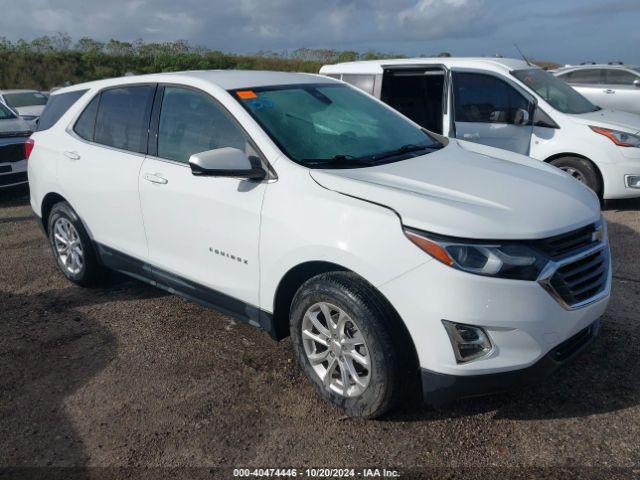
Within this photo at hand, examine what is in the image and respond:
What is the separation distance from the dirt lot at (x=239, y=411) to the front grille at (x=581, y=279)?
66 cm

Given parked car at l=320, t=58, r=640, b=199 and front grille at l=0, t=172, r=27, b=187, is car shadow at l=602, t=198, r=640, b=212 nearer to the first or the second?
parked car at l=320, t=58, r=640, b=199

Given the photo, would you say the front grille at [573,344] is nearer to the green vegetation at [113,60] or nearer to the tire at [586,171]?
the tire at [586,171]

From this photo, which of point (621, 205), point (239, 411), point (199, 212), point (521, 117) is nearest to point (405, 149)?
point (199, 212)

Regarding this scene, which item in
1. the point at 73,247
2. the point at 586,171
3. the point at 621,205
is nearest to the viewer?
→ the point at 73,247

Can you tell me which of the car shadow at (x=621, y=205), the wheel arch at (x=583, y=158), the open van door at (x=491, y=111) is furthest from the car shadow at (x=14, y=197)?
the car shadow at (x=621, y=205)

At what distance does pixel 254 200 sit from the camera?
3229 millimetres

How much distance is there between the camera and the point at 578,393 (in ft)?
10.5

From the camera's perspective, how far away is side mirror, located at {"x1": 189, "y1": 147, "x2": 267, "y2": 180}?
3.12m

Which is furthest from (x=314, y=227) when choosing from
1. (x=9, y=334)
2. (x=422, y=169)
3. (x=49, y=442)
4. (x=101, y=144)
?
(x=9, y=334)

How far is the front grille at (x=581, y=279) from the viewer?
8.84 ft

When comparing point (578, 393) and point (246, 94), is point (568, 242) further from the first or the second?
point (246, 94)

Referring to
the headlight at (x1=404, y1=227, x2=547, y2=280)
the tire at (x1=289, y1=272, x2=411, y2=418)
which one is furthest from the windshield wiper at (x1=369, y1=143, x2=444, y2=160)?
the headlight at (x1=404, y1=227, x2=547, y2=280)

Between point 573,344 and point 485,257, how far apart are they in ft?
2.39

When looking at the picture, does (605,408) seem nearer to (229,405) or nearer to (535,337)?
(535,337)
